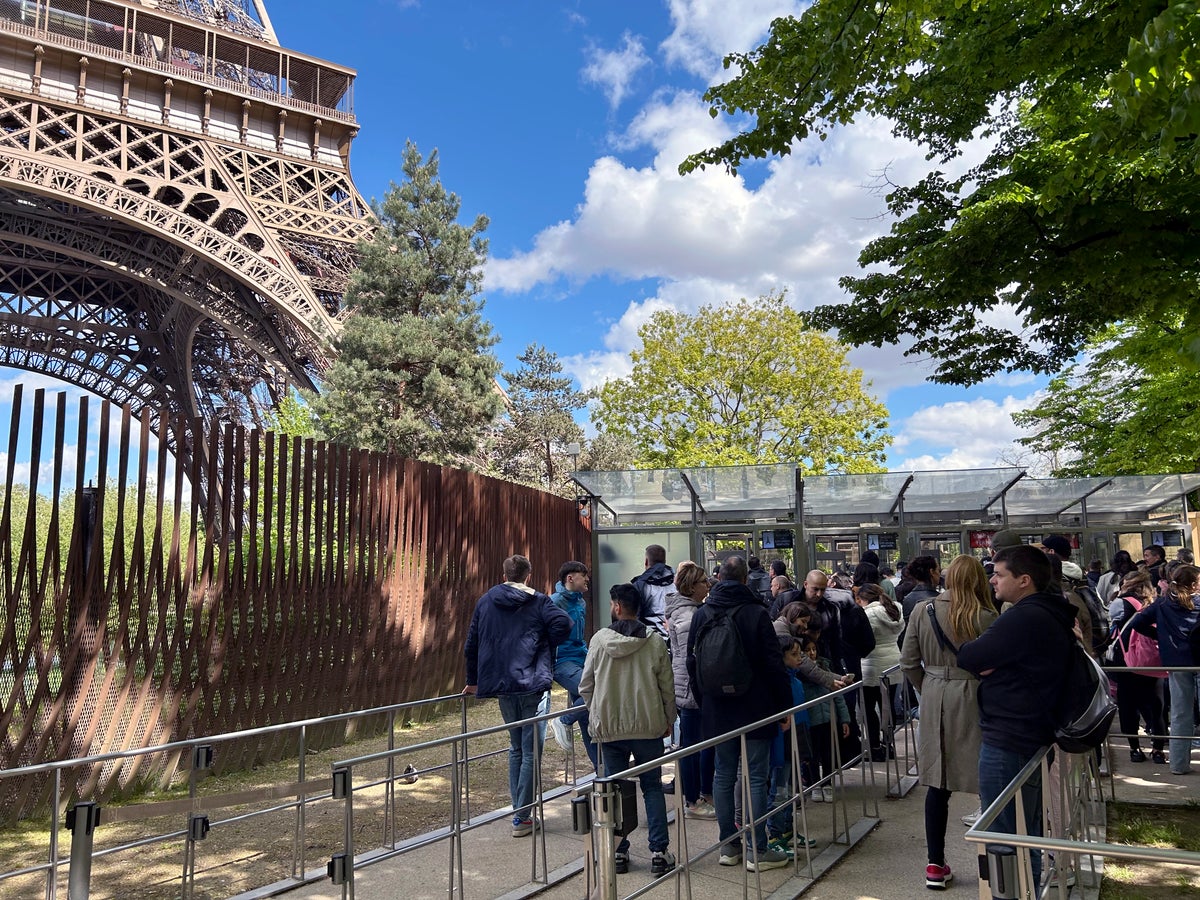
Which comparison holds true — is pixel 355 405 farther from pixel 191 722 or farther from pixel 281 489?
pixel 191 722

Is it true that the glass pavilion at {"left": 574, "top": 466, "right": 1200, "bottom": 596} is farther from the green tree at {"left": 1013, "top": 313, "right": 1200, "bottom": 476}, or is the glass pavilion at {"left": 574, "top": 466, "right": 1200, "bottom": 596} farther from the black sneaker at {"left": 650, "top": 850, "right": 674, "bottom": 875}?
the black sneaker at {"left": 650, "top": 850, "right": 674, "bottom": 875}

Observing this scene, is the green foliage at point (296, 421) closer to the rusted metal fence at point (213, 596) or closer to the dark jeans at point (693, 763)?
the rusted metal fence at point (213, 596)

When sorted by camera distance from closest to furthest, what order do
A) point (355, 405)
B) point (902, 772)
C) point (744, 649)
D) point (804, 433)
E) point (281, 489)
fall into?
1. point (744, 649)
2. point (902, 772)
3. point (281, 489)
4. point (355, 405)
5. point (804, 433)

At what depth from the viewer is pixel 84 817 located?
3.44 metres

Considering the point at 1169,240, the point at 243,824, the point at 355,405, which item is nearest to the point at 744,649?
the point at 243,824

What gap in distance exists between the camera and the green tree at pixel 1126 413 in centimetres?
1588

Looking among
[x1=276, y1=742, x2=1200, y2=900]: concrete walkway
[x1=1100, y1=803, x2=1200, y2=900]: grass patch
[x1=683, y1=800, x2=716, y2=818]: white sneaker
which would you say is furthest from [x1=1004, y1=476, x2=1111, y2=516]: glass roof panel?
[x1=683, y1=800, x2=716, y2=818]: white sneaker

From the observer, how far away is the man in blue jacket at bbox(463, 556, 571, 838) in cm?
607

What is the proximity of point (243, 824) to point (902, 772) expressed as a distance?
5.02 m

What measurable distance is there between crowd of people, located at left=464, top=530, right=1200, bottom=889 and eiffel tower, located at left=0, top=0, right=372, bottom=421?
23099 mm

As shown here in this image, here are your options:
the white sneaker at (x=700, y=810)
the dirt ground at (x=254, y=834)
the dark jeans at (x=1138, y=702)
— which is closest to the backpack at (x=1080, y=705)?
the white sneaker at (x=700, y=810)

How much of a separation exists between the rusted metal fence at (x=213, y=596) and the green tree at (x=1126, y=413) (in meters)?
11.5

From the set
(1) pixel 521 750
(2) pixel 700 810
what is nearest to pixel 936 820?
(2) pixel 700 810

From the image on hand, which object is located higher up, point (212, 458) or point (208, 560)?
point (212, 458)
